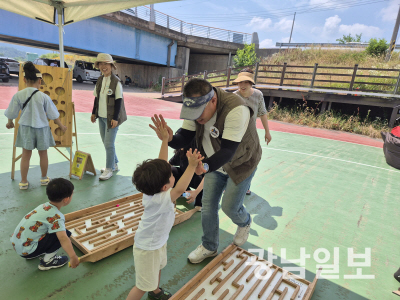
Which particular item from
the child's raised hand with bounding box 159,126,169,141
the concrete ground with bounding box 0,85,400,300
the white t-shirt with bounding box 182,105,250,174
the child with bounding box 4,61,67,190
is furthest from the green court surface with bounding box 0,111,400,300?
the white t-shirt with bounding box 182,105,250,174

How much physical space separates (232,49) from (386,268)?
28.0m

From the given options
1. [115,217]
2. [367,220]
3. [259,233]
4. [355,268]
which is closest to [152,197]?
[115,217]

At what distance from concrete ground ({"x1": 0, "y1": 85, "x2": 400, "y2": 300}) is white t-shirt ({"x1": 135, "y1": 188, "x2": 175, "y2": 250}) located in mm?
720

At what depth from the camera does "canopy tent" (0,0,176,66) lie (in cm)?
411

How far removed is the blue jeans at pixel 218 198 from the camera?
7.48 ft

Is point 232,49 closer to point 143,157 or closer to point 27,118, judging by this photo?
point 143,157

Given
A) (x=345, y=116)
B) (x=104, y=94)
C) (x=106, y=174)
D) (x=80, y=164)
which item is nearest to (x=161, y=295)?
(x=106, y=174)

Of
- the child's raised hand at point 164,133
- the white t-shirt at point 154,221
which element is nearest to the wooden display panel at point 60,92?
the child's raised hand at point 164,133

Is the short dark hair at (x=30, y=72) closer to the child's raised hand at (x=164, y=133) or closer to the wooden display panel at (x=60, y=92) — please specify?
the wooden display panel at (x=60, y=92)

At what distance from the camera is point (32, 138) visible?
11.5ft

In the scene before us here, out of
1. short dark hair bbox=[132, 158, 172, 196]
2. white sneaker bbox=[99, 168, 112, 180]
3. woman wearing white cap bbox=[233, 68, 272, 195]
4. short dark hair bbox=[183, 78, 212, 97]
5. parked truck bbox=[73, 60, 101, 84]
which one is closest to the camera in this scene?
short dark hair bbox=[132, 158, 172, 196]

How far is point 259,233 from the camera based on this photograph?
3182mm

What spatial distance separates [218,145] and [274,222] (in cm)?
197

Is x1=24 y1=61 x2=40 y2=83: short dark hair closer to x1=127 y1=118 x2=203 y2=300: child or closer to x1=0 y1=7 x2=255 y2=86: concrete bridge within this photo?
x1=127 y1=118 x2=203 y2=300: child
